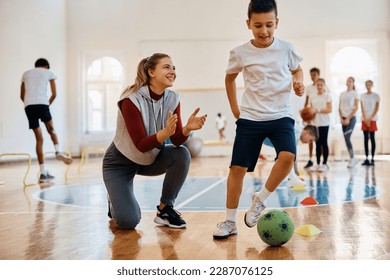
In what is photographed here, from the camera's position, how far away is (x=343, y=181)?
15.0ft

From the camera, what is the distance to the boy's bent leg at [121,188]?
2404 mm

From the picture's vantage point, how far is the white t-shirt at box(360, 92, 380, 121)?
6648mm

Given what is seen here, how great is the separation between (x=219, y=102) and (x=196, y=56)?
107cm

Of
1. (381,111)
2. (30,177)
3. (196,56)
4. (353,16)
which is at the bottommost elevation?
(30,177)

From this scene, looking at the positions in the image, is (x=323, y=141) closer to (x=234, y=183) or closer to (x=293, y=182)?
(x=293, y=182)

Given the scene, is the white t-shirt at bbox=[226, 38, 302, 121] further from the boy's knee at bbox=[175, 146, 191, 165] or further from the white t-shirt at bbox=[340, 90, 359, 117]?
the white t-shirt at bbox=[340, 90, 359, 117]

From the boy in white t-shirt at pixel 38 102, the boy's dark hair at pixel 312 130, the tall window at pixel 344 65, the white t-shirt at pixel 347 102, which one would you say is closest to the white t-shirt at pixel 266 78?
the boy's dark hair at pixel 312 130

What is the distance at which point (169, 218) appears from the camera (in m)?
2.49

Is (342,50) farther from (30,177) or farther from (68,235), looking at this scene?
(68,235)

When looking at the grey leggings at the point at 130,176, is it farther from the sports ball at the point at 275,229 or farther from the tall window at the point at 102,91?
the tall window at the point at 102,91

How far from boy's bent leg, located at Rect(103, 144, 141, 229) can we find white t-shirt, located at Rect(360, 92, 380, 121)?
16.0 ft

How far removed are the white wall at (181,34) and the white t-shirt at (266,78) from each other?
7.89 meters

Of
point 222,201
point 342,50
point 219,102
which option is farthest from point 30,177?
point 342,50

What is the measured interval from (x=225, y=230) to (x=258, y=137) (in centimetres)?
42
